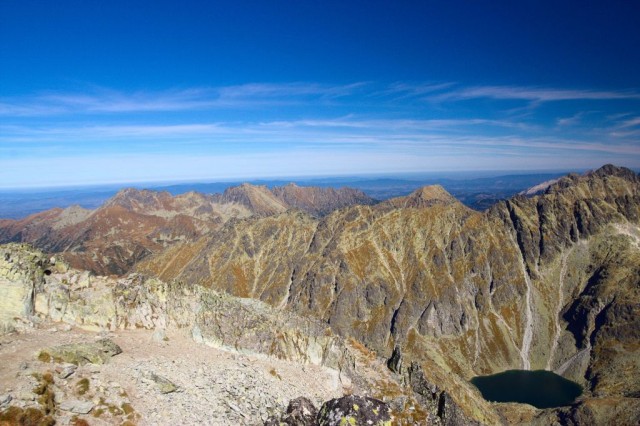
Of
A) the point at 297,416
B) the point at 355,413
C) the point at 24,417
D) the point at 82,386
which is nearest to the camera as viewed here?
the point at 24,417

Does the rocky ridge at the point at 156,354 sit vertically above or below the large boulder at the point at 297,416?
above

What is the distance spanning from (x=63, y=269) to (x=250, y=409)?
34.1 metres

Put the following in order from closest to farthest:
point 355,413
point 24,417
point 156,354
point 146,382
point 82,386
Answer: point 24,417, point 82,386, point 355,413, point 146,382, point 156,354

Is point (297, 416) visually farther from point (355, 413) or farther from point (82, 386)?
point (82, 386)

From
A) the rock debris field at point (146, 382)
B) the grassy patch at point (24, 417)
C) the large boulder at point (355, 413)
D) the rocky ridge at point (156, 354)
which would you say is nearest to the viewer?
the grassy patch at point (24, 417)

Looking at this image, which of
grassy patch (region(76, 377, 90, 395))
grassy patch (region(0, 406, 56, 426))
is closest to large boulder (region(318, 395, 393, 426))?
grassy patch (region(76, 377, 90, 395))

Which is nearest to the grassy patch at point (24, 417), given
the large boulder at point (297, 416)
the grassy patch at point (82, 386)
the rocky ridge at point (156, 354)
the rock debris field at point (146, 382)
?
the rocky ridge at point (156, 354)

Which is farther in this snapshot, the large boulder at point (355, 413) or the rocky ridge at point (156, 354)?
the large boulder at point (355, 413)

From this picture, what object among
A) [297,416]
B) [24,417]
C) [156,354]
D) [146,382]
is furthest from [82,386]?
[297,416]

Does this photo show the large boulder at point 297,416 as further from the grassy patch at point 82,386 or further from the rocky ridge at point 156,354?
the grassy patch at point 82,386

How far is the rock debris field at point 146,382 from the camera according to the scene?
31.9 meters

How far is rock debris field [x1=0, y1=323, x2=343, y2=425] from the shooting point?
105 feet

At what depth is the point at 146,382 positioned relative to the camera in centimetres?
3847

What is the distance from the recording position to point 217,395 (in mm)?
41469
